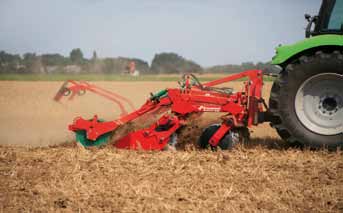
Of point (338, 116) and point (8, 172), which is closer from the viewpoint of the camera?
point (8, 172)

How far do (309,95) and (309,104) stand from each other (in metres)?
0.12

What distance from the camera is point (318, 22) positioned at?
7324 millimetres

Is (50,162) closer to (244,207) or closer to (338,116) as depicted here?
(244,207)

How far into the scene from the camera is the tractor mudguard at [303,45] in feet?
21.1

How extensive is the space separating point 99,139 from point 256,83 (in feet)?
7.50

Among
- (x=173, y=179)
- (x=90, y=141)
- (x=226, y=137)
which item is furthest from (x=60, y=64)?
(x=173, y=179)

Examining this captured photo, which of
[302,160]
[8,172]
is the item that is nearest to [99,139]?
[8,172]

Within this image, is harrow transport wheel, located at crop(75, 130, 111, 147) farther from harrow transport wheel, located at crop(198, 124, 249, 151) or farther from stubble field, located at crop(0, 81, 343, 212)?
harrow transport wheel, located at crop(198, 124, 249, 151)

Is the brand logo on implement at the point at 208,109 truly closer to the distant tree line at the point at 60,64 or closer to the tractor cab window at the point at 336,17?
the tractor cab window at the point at 336,17

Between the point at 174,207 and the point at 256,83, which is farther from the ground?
the point at 256,83

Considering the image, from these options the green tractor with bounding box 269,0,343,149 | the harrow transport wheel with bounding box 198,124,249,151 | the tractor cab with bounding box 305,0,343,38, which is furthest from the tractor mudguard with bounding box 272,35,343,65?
the harrow transport wheel with bounding box 198,124,249,151

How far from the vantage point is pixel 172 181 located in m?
5.29

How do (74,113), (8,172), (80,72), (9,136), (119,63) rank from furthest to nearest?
(119,63), (80,72), (74,113), (9,136), (8,172)

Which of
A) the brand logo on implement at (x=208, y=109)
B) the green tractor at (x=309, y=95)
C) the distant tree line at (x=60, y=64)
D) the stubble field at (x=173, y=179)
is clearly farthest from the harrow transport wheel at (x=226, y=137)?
the distant tree line at (x=60, y=64)
